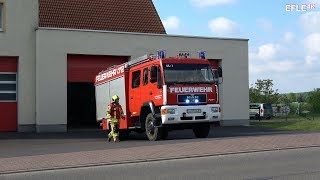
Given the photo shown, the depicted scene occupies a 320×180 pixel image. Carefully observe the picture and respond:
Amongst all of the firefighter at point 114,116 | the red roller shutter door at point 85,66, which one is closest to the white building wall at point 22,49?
the red roller shutter door at point 85,66

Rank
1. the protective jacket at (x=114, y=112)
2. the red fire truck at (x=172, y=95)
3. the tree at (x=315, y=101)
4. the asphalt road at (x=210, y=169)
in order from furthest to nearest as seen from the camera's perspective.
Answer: the tree at (x=315, y=101) → the protective jacket at (x=114, y=112) → the red fire truck at (x=172, y=95) → the asphalt road at (x=210, y=169)

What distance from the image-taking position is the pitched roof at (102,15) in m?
32.3

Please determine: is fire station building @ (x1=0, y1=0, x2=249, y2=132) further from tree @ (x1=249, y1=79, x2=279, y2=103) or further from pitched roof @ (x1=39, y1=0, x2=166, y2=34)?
tree @ (x1=249, y1=79, x2=279, y2=103)

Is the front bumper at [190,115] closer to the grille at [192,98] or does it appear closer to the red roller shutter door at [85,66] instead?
the grille at [192,98]

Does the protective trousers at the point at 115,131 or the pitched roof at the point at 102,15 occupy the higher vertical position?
the pitched roof at the point at 102,15

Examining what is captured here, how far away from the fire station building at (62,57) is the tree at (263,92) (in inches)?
1474

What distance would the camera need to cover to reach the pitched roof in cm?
3230

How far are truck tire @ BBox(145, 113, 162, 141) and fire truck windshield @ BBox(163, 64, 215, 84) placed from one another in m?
1.67

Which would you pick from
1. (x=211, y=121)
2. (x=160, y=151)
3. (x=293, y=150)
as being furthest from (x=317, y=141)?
(x=160, y=151)

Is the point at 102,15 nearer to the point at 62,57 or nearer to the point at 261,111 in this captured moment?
the point at 62,57

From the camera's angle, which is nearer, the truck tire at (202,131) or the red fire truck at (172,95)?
the red fire truck at (172,95)

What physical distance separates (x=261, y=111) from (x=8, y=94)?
3200cm

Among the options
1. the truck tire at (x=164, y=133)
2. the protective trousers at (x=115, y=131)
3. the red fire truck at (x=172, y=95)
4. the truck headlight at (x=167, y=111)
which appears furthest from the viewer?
the protective trousers at (x=115, y=131)

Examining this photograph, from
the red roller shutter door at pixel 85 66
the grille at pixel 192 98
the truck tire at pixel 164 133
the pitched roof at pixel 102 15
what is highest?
the pitched roof at pixel 102 15
